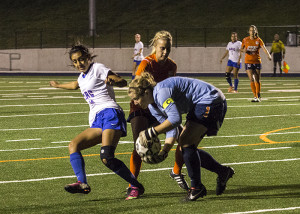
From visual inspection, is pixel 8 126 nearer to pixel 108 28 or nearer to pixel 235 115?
pixel 235 115

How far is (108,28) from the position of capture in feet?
195

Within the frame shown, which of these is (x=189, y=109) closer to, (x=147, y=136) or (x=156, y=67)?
(x=147, y=136)

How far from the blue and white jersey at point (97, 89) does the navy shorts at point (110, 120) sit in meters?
0.07

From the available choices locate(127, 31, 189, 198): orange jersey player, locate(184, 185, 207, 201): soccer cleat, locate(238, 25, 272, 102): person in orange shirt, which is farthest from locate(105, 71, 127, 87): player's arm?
locate(238, 25, 272, 102): person in orange shirt

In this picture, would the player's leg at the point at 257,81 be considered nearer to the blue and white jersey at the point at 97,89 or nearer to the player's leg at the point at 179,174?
the player's leg at the point at 179,174

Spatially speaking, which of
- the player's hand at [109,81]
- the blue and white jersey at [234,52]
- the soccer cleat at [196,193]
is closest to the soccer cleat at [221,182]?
the soccer cleat at [196,193]

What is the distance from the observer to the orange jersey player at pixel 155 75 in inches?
315

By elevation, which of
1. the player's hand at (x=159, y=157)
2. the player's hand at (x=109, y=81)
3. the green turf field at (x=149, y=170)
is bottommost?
the green turf field at (x=149, y=170)

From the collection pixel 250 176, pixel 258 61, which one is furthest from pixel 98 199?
pixel 258 61

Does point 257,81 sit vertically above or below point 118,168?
above

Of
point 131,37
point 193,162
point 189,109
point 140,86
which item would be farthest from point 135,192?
point 131,37

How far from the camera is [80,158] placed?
24.8ft

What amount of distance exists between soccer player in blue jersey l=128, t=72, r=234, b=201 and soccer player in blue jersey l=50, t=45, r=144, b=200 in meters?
0.55

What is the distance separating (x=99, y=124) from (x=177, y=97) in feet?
3.42
